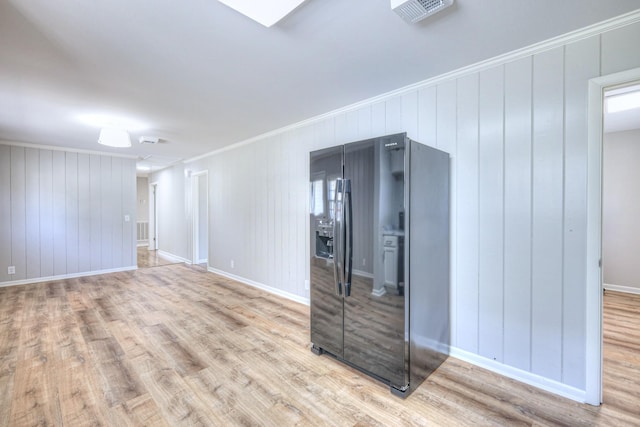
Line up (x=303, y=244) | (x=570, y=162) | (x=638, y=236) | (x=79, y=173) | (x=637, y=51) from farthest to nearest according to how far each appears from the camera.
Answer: (x=79, y=173)
(x=638, y=236)
(x=303, y=244)
(x=570, y=162)
(x=637, y=51)

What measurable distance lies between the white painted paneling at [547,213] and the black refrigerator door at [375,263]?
105 centimetres

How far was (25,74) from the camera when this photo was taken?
2.46 m

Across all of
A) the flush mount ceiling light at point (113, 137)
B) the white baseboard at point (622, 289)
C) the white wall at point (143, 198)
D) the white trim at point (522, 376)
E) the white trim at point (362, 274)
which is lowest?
the white trim at point (522, 376)

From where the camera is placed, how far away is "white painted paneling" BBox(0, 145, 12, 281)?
4.88 meters

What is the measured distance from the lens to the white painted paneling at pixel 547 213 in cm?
203

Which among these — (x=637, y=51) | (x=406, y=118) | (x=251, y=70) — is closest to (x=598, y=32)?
(x=637, y=51)

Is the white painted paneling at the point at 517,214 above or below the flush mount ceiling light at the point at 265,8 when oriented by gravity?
below

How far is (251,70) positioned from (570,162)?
255cm

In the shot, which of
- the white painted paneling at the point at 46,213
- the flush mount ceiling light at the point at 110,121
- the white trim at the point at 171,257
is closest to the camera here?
the flush mount ceiling light at the point at 110,121

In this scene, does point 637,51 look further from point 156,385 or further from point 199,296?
point 199,296

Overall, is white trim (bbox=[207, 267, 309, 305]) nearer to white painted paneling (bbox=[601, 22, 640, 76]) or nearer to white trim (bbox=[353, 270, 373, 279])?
white trim (bbox=[353, 270, 373, 279])

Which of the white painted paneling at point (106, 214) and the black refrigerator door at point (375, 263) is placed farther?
the white painted paneling at point (106, 214)

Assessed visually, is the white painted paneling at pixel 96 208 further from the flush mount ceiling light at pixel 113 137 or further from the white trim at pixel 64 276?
the flush mount ceiling light at pixel 113 137

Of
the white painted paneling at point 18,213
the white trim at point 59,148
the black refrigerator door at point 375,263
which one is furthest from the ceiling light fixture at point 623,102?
the white painted paneling at point 18,213
